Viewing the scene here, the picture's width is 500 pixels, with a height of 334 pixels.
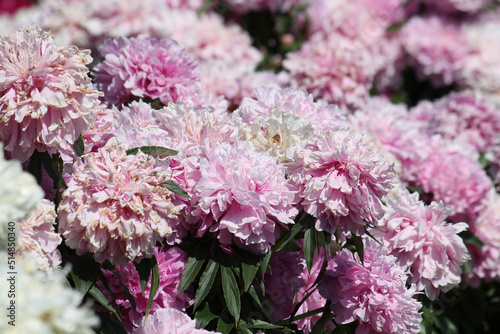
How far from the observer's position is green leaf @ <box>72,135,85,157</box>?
914 millimetres

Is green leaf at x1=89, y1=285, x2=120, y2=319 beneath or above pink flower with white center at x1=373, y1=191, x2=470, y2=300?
beneath

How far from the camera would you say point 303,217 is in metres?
0.95

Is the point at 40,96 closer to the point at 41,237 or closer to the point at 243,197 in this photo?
the point at 41,237

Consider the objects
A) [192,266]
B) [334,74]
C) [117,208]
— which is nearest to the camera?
[117,208]

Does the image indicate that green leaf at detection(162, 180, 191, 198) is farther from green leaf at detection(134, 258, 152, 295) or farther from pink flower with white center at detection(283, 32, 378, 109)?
pink flower with white center at detection(283, 32, 378, 109)

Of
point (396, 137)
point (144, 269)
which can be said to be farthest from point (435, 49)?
point (144, 269)

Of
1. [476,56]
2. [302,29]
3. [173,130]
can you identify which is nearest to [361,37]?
[302,29]

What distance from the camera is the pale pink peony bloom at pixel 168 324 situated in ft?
2.89

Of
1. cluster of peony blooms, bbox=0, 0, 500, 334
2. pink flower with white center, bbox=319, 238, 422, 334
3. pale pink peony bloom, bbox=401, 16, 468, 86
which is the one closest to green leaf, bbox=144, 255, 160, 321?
cluster of peony blooms, bbox=0, 0, 500, 334

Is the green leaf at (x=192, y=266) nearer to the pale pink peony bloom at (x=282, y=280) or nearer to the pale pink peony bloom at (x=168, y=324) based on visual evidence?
the pale pink peony bloom at (x=168, y=324)

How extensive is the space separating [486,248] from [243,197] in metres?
1.00

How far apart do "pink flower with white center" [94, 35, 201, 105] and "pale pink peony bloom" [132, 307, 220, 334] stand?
516 millimetres

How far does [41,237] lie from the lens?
2.81ft

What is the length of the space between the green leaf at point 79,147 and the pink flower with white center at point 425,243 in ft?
2.00
